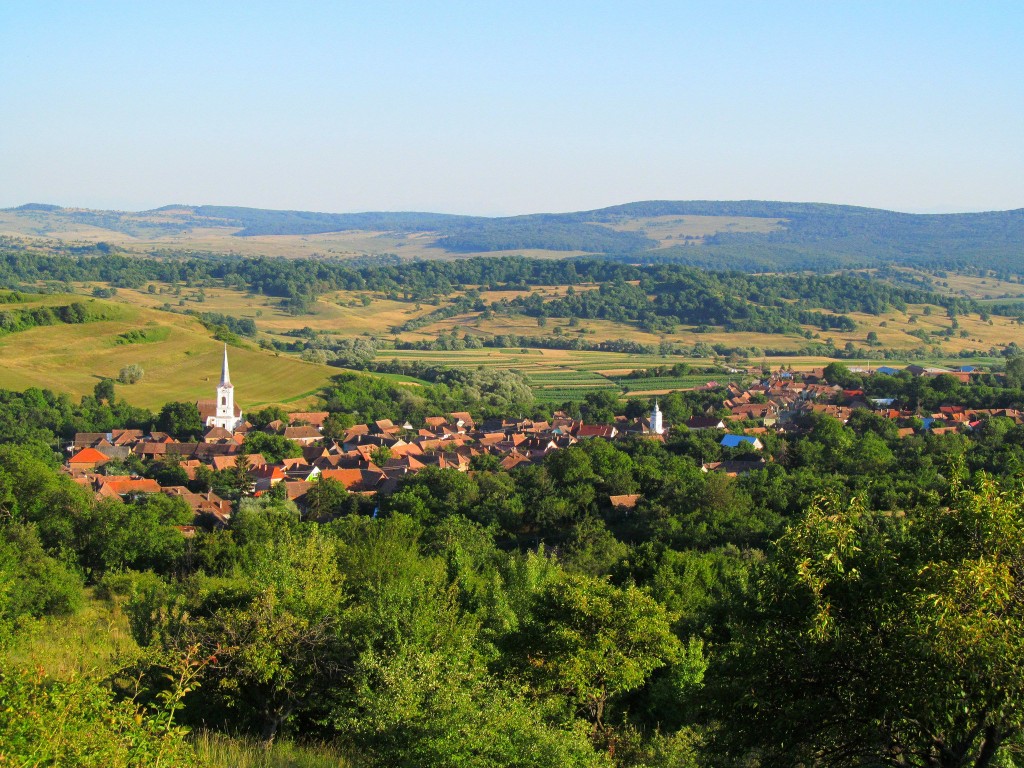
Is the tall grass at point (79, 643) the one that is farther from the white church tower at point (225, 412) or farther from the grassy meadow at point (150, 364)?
the grassy meadow at point (150, 364)

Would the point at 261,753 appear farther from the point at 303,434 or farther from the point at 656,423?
the point at 656,423

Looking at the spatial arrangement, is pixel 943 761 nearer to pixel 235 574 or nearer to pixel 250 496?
pixel 235 574

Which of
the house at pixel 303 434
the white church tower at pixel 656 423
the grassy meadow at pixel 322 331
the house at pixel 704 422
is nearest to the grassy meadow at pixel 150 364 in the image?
the grassy meadow at pixel 322 331

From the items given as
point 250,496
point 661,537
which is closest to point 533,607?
point 661,537

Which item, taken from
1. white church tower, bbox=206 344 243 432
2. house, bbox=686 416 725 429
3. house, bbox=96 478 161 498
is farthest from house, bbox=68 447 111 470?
house, bbox=686 416 725 429

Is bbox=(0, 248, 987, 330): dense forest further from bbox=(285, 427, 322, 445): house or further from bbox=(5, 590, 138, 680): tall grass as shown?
bbox=(5, 590, 138, 680): tall grass
